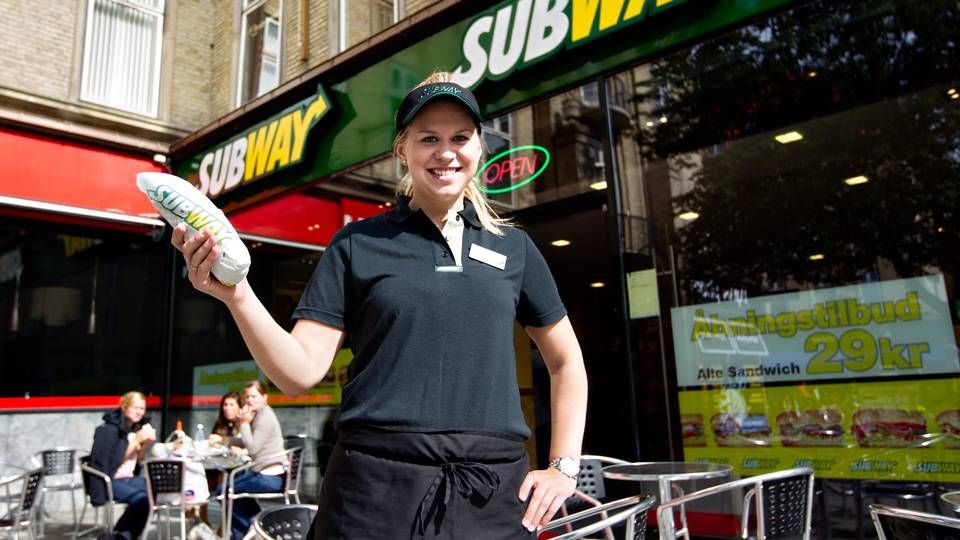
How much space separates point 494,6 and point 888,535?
556cm

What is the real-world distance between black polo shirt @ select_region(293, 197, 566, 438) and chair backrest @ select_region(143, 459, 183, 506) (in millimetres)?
5459

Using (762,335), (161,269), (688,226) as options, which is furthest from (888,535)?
(161,269)

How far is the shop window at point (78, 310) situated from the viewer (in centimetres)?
992

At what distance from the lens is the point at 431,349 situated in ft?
4.51

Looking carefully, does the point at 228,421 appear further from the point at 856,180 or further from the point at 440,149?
the point at 440,149

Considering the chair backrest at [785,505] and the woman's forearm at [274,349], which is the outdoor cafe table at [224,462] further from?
the woman's forearm at [274,349]

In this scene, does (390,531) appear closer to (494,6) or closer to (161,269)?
(494,6)

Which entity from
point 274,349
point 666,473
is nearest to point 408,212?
point 274,349

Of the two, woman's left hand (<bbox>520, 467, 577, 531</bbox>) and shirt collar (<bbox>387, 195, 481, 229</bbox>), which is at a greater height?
shirt collar (<bbox>387, 195, 481, 229</bbox>)

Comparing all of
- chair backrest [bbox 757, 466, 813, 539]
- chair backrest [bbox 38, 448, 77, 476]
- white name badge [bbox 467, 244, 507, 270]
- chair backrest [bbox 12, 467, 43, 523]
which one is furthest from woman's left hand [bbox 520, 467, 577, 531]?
chair backrest [bbox 38, 448, 77, 476]

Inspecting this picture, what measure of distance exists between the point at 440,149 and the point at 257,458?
6115mm

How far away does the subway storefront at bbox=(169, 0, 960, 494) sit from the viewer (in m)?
5.06

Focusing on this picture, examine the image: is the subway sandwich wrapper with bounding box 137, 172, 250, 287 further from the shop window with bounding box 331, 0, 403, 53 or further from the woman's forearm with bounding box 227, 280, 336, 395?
the shop window with bounding box 331, 0, 403, 53

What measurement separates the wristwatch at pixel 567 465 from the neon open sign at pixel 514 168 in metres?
5.39
